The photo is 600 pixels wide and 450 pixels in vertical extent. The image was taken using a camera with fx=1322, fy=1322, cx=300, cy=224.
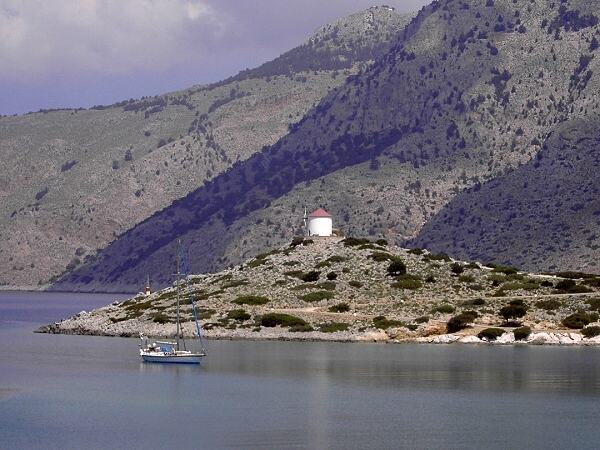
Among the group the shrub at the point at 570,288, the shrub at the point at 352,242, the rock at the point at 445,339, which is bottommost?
the rock at the point at 445,339

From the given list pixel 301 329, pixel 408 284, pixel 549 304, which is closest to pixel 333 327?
pixel 301 329

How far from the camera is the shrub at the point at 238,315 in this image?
401ft

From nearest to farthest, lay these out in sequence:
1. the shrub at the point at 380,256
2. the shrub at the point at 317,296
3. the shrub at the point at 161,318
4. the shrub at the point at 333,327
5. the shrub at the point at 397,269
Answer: the shrub at the point at 333,327 → the shrub at the point at 161,318 → the shrub at the point at 317,296 → the shrub at the point at 397,269 → the shrub at the point at 380,256

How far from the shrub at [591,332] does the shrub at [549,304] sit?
5.54 metres

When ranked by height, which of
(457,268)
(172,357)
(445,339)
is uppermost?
(457,268)

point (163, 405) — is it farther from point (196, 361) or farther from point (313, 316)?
point (313, 316)

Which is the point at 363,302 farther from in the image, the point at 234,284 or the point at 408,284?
the point at 234,284

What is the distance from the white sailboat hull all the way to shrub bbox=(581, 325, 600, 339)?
3559 centimetres

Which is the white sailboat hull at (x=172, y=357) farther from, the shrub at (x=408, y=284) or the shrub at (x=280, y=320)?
the shrub at (x=408, y=284)

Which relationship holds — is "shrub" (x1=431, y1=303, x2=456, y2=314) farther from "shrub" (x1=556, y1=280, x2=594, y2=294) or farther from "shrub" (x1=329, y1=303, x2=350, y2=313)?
"shrub" (x1=556, y1=280, x2=594, y2=294)

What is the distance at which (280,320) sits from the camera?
11994 cm

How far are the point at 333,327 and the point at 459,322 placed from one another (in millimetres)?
11204

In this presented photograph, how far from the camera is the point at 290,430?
63344 millimetres

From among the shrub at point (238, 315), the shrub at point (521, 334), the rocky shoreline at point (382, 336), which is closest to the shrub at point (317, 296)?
the shrub at point (238, 315)
